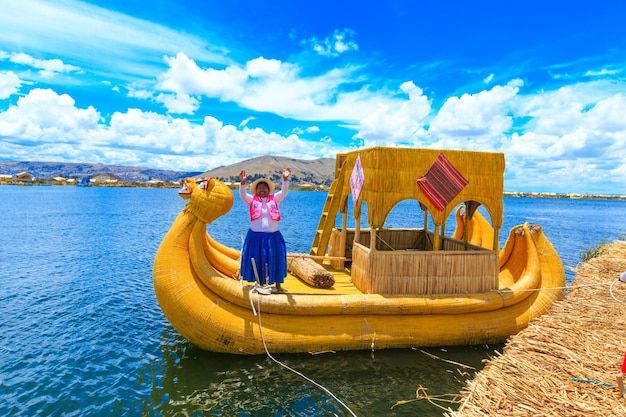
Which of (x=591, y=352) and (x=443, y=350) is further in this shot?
(x=443, y=350)

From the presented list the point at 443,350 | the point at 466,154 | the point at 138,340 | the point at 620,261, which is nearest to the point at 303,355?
the point at 443,350

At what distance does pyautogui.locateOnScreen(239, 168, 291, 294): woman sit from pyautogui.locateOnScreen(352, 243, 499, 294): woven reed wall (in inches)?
75.4

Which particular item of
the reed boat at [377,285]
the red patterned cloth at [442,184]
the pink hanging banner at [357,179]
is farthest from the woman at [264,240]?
the red patterned cloth at [442,184]

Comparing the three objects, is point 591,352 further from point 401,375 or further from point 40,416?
point 40,416

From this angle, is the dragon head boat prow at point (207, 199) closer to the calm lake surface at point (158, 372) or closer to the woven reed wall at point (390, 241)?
the calm lake surface at point (158, 372)

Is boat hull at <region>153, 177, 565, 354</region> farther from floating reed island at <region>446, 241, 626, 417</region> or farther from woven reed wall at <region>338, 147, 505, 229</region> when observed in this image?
woven reed wall at <region>338, 147, 505, 229</region>

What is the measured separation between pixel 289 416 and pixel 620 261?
30.3 feet

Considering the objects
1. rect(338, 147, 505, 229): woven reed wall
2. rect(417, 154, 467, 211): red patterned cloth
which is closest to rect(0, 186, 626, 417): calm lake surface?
rect(338, 147, 505, 229): woven reed wall

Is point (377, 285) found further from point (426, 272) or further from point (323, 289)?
point (323, 289)

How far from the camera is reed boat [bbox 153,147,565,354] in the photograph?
295 inches

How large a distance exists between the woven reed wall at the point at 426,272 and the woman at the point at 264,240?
192 cm

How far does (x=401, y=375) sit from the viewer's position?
753cm

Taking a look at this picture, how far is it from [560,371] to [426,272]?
436cm

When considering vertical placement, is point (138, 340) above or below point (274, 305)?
below
